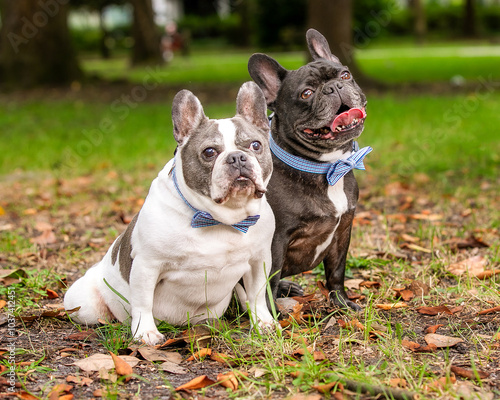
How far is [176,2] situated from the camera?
157 feet

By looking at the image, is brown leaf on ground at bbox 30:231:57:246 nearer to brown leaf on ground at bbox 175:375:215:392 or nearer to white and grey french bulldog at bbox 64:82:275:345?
white and grey french bulldog at bbox 64:82:275:345

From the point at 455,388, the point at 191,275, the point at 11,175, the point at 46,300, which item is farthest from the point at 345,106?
the point at 11,175

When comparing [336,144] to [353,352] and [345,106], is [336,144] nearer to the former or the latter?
[345,106]

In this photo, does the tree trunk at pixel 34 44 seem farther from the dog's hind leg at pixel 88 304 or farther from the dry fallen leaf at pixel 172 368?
the dry fallen leaf at pixel 172 368

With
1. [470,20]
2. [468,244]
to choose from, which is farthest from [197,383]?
[470,20]

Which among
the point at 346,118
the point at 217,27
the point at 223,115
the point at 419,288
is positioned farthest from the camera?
the point at 217,27

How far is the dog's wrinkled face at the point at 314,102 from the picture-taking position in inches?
127

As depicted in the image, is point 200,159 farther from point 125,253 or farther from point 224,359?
point 224,359

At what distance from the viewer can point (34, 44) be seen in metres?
13.7

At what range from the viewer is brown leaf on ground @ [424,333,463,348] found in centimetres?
300

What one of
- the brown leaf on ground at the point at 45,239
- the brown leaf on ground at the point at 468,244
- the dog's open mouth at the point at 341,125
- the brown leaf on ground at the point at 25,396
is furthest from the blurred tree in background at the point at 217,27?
the brown leaf on ground at the point at 25,396

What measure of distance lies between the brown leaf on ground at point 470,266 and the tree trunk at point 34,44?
459 inches

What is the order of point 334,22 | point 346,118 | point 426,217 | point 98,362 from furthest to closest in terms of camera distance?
point 334,22 < point 426,217 < point 346,118 < point 98,362

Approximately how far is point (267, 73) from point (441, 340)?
1.63 metres
